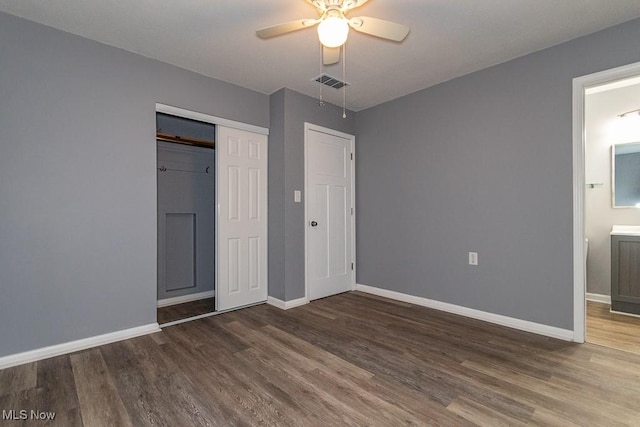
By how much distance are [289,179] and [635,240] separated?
12.1 ft

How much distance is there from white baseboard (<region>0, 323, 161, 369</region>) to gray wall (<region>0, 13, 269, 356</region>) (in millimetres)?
40

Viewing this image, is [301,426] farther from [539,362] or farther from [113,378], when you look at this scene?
[539,362]

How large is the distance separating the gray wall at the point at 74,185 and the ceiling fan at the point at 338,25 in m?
1.59

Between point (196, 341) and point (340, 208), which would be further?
point (340, 208)

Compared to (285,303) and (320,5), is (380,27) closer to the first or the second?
(320,5)

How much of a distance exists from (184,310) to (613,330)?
168 inches

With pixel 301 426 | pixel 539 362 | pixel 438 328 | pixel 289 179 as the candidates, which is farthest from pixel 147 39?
pixel 539 362

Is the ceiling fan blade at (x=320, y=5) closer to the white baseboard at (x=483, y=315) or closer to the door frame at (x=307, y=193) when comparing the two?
the door frame at (x=307, y=193)

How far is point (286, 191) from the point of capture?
11.3 ft

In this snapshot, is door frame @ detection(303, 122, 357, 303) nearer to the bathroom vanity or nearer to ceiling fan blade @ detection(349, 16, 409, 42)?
ceiling fan blade @ detection(349, 16, 409, 42)

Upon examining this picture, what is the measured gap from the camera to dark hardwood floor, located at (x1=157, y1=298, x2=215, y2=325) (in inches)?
123

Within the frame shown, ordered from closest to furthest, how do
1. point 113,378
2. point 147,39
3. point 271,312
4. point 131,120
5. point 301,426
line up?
point 301,426 → point 113,378 → point 147,39 → point 131,120 → point 271,312

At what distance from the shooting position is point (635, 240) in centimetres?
307

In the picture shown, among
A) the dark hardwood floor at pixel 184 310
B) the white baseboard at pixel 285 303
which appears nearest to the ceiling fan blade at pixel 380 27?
the white baseboard at pixel 285 303
